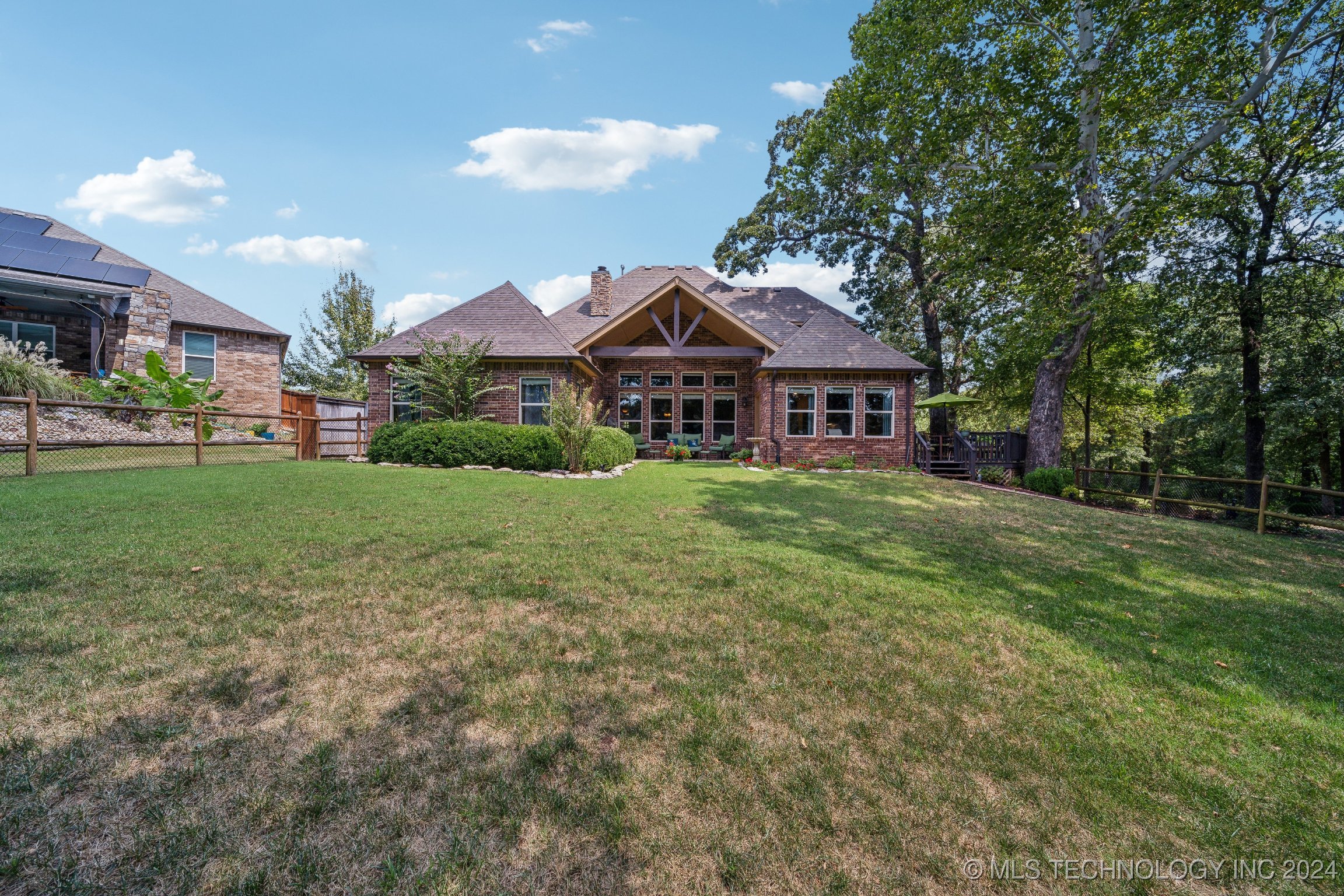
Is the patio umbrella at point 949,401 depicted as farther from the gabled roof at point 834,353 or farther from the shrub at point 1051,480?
the shrub at point 1051,480

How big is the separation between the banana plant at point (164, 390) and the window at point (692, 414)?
1320cm

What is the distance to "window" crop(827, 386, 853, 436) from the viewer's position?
1614 cm

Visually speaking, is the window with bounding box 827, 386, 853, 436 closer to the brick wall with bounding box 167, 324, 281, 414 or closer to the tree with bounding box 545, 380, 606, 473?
the tree with bounding box 545, 380, 606, 473

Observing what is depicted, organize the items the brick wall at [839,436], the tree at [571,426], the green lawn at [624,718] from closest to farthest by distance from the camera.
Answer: the green lawn at [624,718] → the tree at [571,426] → the brick wall at [839,436]

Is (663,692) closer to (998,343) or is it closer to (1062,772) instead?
(1062,772)

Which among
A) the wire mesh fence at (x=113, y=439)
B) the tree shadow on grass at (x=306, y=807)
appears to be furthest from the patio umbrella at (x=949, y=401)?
the wire mesh fence at (x=113, y=439)

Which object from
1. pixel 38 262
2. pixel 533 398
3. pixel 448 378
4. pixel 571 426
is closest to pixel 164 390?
pixel 38 262

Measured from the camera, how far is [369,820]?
158cm

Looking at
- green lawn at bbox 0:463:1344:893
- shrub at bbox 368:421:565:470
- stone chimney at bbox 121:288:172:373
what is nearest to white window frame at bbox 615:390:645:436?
shrub at bbox 368:421:565:470

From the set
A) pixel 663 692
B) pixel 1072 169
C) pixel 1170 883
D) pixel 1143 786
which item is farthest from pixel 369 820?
pixel 1072 169

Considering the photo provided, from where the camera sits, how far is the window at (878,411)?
15984 millimetres

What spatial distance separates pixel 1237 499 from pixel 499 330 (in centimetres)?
2232

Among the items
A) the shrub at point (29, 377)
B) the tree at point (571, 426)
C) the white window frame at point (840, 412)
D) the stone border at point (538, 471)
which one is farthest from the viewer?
the white window frame at point (840, 412)

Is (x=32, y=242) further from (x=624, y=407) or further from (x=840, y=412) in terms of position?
(x=840, y=412)
